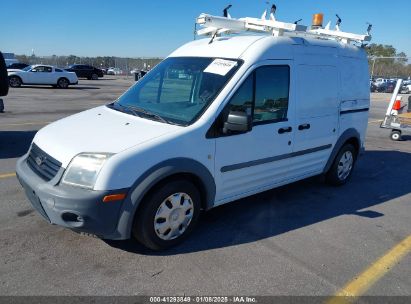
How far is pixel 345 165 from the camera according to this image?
6.00 m

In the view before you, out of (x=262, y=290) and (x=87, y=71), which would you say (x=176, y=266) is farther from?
(x=87, y=71)

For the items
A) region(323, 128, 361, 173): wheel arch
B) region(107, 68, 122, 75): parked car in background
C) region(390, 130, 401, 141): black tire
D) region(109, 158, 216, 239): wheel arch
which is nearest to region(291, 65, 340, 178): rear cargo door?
region(323, 128, 361, 173): wheel arch

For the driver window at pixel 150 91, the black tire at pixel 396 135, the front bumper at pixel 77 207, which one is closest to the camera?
the front bumper at pixel 77 207

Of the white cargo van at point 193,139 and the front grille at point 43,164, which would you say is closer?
the white cargo van at point 193,139

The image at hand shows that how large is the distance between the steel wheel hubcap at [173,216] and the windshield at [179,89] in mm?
757

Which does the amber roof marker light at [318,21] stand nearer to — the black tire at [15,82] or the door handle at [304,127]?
the door handle at [304,127]

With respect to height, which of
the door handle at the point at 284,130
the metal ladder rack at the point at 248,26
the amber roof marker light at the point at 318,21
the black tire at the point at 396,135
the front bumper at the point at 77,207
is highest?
the amber roof marker light at the point at 318,21

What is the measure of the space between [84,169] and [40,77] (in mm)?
24001

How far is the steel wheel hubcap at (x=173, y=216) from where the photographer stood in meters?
3.55

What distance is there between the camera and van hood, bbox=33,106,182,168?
327cm

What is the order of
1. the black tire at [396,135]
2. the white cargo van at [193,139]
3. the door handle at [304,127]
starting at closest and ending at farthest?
the white cargo van at [193,139]
the door handle at [304,127]
the black tire at [396,135]

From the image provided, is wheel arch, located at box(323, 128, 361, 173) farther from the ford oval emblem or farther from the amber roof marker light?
the ford oval emblem

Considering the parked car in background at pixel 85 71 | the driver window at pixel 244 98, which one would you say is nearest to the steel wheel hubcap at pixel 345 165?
the driver window at pixel 244 98

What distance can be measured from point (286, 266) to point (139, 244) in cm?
146
